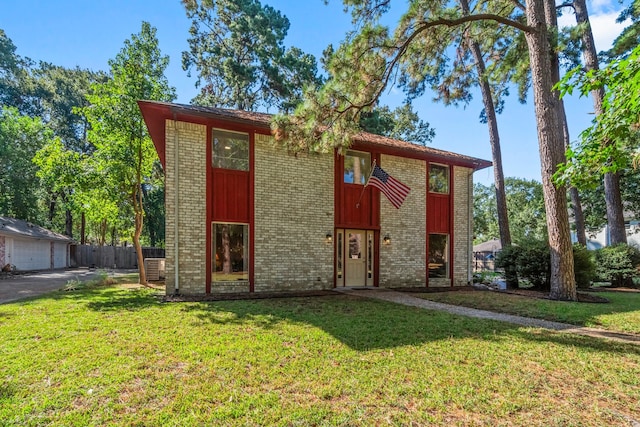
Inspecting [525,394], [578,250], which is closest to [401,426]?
[525,394]

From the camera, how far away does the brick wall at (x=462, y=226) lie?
1286 centimetres

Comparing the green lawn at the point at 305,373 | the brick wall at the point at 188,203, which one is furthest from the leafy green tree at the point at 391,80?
the green lawn at the point at 305,373

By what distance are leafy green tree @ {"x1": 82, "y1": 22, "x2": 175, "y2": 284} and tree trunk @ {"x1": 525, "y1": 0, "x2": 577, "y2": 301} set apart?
489 inches

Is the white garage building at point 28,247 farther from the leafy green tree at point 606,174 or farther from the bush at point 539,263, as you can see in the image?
the leafy green tree at point 606,174

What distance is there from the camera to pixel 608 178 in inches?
564

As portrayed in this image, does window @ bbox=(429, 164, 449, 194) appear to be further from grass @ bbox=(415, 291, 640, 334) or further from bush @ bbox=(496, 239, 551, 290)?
grass @ bbox=(415, 291, 640, 334)

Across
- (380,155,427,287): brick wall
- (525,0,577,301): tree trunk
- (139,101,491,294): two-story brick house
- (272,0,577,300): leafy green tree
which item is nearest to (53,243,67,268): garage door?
(139,101,491,294): two-story brick house

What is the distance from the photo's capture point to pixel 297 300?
8.54 meters

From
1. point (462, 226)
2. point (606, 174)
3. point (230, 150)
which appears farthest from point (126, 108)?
point (606, 174)

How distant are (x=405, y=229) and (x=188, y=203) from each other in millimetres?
7531

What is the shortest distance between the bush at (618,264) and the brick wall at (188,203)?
51.1ft

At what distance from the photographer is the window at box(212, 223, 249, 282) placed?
30.8 feet

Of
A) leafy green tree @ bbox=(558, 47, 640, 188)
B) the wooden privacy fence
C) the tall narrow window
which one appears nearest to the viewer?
leafy green tree @ bbox=(558, 47, 640, 188)

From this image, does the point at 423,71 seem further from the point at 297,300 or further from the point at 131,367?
the point at 131,367
